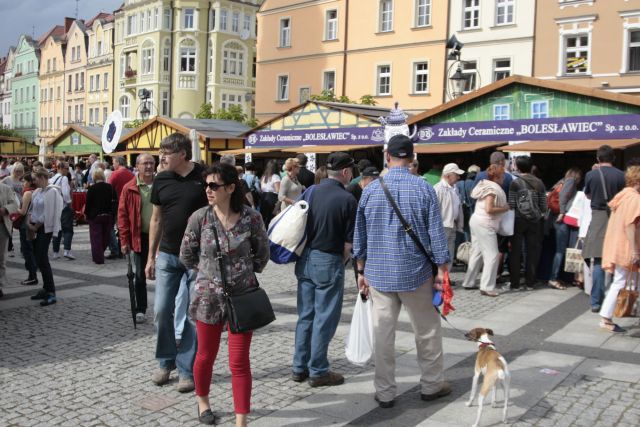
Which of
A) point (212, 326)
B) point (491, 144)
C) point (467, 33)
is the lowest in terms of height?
point (212, 326)

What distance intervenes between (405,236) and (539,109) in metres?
11.3

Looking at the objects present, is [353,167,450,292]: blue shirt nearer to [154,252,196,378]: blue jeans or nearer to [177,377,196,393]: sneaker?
[154,252,196,378]: blue jeans

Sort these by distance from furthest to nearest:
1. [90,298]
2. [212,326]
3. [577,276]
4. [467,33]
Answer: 1. [467,33]
2. [577,276]
3. [90,298]
4. [212,326]

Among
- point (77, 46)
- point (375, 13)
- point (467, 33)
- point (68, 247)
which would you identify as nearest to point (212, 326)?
point (68, 247)

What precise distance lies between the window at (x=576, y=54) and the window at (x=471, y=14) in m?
4.81

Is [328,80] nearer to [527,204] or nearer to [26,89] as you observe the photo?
[527,204]

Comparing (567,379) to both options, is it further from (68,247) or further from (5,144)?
(5,144)

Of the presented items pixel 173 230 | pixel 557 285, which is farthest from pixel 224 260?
pixel 557 285

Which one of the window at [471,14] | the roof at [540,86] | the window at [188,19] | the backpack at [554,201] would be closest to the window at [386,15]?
the window at [471,14]

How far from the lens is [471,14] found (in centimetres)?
3262

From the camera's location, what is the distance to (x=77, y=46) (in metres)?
69.8

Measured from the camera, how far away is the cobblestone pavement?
468cm

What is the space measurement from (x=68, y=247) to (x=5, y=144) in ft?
116

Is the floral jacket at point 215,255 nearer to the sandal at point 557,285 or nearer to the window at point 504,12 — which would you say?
the sandal at point 557,285
